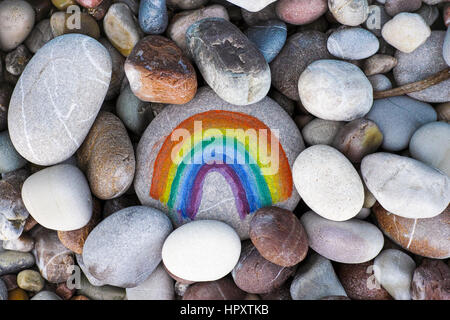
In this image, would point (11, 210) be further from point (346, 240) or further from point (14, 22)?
point (346, 240)

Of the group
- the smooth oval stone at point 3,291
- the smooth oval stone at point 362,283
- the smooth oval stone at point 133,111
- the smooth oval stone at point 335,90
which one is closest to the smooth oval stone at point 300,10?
the smooth oval stone at point 335,90

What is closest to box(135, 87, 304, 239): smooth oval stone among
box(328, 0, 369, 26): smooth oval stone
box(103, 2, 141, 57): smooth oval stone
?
box(103, 2, 141, 57): smooth oval stone

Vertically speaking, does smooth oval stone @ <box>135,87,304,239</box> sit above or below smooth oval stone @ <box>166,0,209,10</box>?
below

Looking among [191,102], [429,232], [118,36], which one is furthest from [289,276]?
[118,36]

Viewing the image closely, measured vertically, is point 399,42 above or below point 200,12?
below

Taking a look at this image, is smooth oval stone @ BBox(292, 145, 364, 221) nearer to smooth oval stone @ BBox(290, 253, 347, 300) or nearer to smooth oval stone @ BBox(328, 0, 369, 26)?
smooth oval stone @ BBox(290, 253, 347, 300)

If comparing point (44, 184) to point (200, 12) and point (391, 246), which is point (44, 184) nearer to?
point (200, 12)

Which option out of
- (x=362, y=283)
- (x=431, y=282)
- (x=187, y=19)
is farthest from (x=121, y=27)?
(x=431, y=282)
